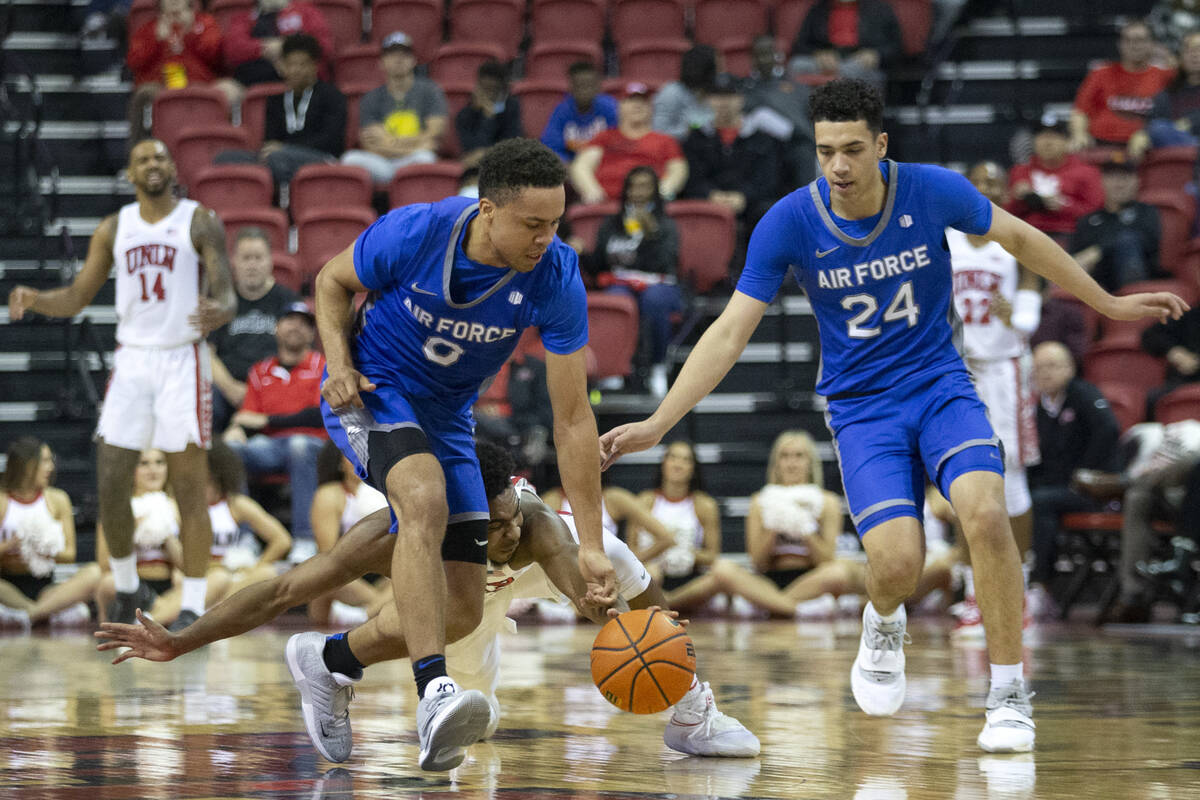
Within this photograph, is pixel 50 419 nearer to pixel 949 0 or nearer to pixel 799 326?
pixel 799 326

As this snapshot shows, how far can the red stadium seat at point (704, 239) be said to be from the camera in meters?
11.2

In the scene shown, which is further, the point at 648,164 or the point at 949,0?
the point at 949,0

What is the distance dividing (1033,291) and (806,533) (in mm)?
2160

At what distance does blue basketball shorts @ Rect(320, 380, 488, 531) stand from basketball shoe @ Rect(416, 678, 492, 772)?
0.70 m

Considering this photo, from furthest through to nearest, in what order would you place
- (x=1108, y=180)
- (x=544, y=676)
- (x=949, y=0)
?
(x=949, y=0) < (x=1108, y=180) < (x=544, y=676)

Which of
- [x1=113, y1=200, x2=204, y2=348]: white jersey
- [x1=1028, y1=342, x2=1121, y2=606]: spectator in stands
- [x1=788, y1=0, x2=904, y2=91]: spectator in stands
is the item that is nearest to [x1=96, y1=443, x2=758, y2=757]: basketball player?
[x1=113, y1=200, x2=204, y2=348]: white jersey

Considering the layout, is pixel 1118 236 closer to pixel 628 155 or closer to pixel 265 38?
pixel 628 155

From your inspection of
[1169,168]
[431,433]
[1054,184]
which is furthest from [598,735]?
[1169,168]

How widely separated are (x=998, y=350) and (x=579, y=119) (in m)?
4.84

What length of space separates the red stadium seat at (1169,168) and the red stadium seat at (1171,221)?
51cm

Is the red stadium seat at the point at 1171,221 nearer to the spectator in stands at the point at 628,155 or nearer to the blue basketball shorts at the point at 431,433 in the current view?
the spectator in stands at the point at 628,155

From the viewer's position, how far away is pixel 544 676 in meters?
6.48

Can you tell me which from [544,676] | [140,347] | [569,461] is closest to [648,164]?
[140,347]

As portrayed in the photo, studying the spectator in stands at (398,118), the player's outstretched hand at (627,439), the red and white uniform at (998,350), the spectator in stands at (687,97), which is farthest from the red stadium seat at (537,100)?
the player's outstretched hand at (627,439)
